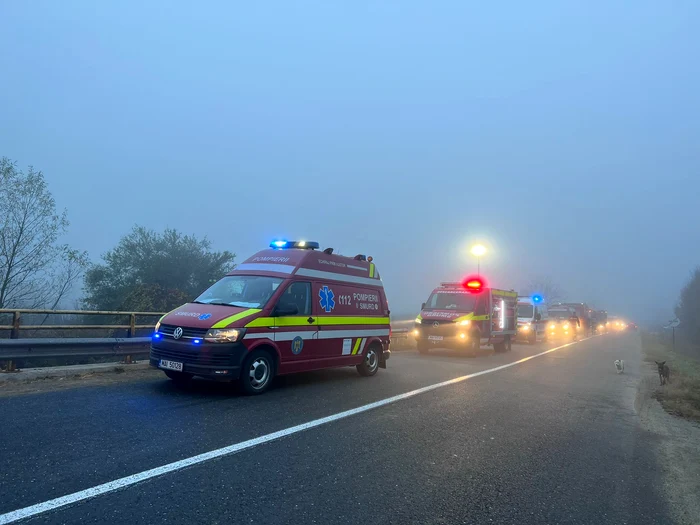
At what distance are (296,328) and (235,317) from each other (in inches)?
50.2

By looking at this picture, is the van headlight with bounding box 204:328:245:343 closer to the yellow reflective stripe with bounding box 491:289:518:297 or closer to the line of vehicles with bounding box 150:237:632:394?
the line of vehicles with bounding box 150:237:632:394

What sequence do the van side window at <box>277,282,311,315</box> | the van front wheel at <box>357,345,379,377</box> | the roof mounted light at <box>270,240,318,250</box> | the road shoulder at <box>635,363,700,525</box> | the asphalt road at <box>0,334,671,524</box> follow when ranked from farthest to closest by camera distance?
the van front wheel at <box>357,345,379,377</box> < the roof mounted light at <box>270,240,318,250</box> < the van side window at <box>277,282,311,315</box> < the road shoulder at <box>635,363,700,525</box> < the asphalt road at <box>0,334,671,524</box>

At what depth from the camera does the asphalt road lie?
366 cm

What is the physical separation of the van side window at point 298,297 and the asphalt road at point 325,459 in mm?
1446

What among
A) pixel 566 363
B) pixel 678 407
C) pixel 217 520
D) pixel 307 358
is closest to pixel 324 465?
pixel 217 520

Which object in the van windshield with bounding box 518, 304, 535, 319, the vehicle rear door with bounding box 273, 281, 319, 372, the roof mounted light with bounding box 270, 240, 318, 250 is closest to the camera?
the vehicle rear door with bounding box 273, 281, 319, 372

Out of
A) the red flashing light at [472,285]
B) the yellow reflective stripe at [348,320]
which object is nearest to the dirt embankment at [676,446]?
the yellow reflective stripe at [348,320]

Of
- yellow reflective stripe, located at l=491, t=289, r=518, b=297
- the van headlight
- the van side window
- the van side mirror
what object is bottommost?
the van headlight

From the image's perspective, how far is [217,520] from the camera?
3363 mm

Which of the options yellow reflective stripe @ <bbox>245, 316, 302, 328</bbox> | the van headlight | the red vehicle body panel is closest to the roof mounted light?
the red vehicle body panel

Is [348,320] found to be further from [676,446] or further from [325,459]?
[676,446]

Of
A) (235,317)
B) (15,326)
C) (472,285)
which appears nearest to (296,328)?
(235,317)

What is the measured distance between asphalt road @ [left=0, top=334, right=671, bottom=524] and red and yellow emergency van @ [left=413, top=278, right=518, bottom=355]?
873 cm

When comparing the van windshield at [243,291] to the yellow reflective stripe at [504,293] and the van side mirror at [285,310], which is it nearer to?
the van side mirror at [285,310]
